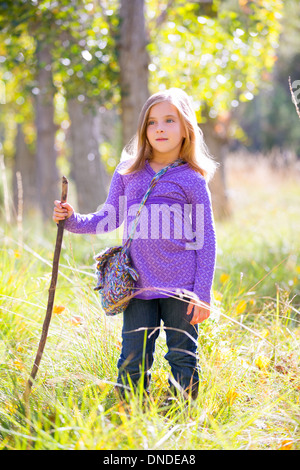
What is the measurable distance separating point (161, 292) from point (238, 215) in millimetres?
6392

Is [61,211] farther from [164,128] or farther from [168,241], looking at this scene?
[164,128]

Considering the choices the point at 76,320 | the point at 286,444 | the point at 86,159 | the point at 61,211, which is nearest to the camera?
the point at 286,444

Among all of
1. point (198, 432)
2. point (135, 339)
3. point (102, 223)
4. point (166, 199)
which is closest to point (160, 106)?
point (166, 199)

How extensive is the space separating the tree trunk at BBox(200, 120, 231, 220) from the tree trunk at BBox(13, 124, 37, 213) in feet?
15.8

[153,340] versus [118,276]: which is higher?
[118,276]

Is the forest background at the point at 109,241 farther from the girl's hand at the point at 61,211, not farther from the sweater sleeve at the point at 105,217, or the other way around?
the girl's hand at the point at 61,211

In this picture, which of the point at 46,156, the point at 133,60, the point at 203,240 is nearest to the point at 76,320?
the point at 203,240

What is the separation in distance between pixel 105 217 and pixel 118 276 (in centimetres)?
34

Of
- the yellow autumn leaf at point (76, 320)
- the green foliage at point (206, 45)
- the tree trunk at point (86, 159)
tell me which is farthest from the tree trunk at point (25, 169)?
the yellow autumn leaf at point (76, 320)

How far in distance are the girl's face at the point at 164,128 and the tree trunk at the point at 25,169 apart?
961 cm

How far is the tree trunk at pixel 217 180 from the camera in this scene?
313 inches

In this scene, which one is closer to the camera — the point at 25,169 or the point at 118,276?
the point at 118,276

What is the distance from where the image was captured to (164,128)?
96.6 inches

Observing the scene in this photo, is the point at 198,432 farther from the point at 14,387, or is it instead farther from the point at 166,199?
the point at 166,199
